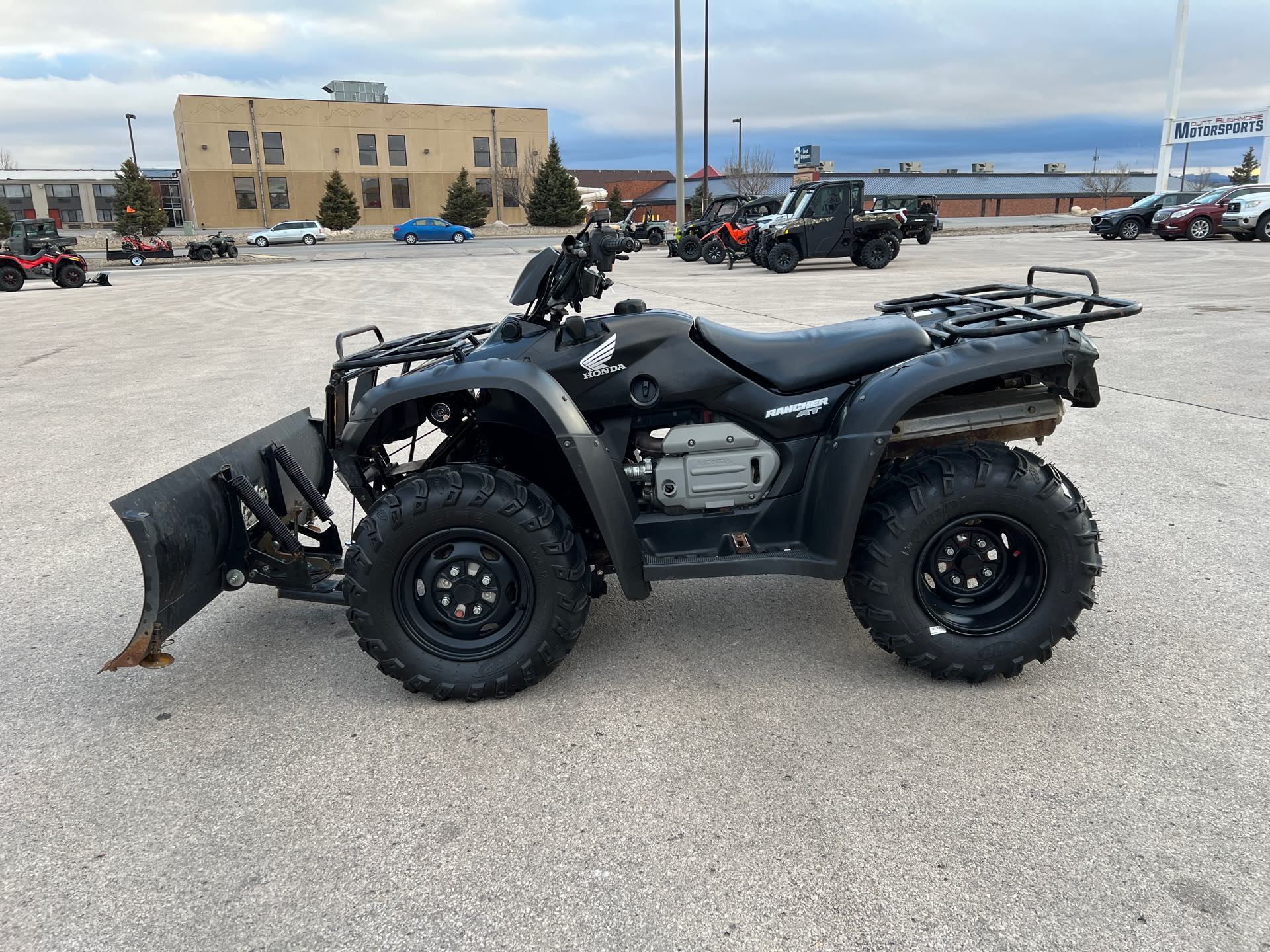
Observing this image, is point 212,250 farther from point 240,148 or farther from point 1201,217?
point 240,148

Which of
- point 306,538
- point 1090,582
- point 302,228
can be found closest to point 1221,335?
point 1090,582

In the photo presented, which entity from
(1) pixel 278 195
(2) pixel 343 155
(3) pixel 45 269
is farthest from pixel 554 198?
(3) pixel 45 269

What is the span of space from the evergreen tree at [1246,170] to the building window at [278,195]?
8027 centimetres

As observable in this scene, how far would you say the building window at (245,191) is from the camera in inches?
2837

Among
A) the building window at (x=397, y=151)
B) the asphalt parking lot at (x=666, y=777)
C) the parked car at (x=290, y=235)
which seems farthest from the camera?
the building window at (x=397, y=151)

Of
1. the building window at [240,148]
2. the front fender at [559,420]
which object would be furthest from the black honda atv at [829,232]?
the building window at [240,148]

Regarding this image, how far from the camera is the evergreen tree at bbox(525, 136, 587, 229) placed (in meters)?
63.3

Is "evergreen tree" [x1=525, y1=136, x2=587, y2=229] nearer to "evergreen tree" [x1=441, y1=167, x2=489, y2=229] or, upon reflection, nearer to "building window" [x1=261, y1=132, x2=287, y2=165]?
"evergreen tree" [x1=441, y1=167, x2=489, y2=229]

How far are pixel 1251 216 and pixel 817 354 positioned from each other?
28.3m

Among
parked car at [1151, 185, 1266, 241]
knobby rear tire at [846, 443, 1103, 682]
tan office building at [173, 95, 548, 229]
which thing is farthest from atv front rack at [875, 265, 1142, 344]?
tan office building at [173, 95, 548, 229]

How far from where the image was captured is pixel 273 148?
7262 centimetres

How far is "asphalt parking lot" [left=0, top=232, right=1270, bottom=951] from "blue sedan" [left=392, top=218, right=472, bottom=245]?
47.0 m

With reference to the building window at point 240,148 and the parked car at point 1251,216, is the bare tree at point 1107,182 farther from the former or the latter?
the building window at point 240,148

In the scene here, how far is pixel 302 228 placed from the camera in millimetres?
51188
